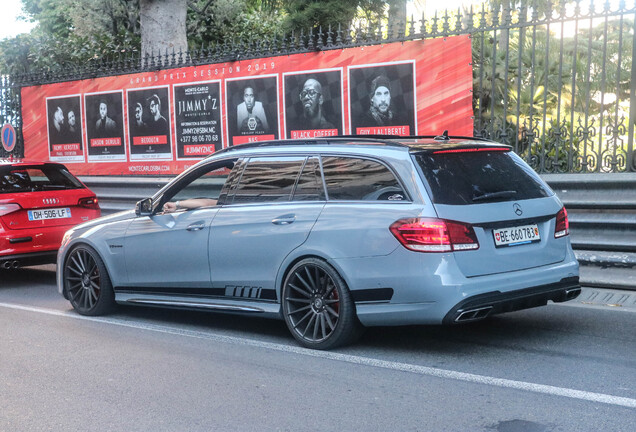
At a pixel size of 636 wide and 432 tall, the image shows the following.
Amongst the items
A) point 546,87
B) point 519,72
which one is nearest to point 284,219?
point 519,72

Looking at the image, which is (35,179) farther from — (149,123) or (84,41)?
(84,41)

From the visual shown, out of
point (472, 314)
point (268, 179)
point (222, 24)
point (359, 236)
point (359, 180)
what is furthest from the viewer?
point (222, 24)

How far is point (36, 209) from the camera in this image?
10.5 meters

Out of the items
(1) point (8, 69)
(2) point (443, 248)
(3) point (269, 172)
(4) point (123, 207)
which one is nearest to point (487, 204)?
(2) point (443, 248)

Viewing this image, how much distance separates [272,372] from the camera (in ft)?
19.3

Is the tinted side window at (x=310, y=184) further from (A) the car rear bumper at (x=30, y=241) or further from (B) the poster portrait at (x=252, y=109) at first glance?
(B) the poster portrait at (x=252, y=109)

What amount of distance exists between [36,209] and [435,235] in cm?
620

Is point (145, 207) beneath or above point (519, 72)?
beneath

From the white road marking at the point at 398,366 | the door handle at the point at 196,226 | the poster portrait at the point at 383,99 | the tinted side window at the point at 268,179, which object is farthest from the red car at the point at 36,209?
the tinted side window at the point at 268,179

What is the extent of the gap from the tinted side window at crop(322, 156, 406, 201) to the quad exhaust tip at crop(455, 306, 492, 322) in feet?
2.91

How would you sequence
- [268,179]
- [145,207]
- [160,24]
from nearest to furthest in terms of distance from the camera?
1. [268,179]
2. [145,207]
3. [160,24]

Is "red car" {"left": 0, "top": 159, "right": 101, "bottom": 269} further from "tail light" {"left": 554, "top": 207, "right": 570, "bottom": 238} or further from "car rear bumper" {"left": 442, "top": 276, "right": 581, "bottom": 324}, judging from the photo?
"tail light" {"left": 554, "top": 207, "right": 570, "bottom": 238}

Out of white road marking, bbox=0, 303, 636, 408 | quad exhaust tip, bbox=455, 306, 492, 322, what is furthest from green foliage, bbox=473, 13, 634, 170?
white road marking, bbox=0, 303, 636, 408

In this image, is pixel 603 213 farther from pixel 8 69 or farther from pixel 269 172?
pixel 8 69
